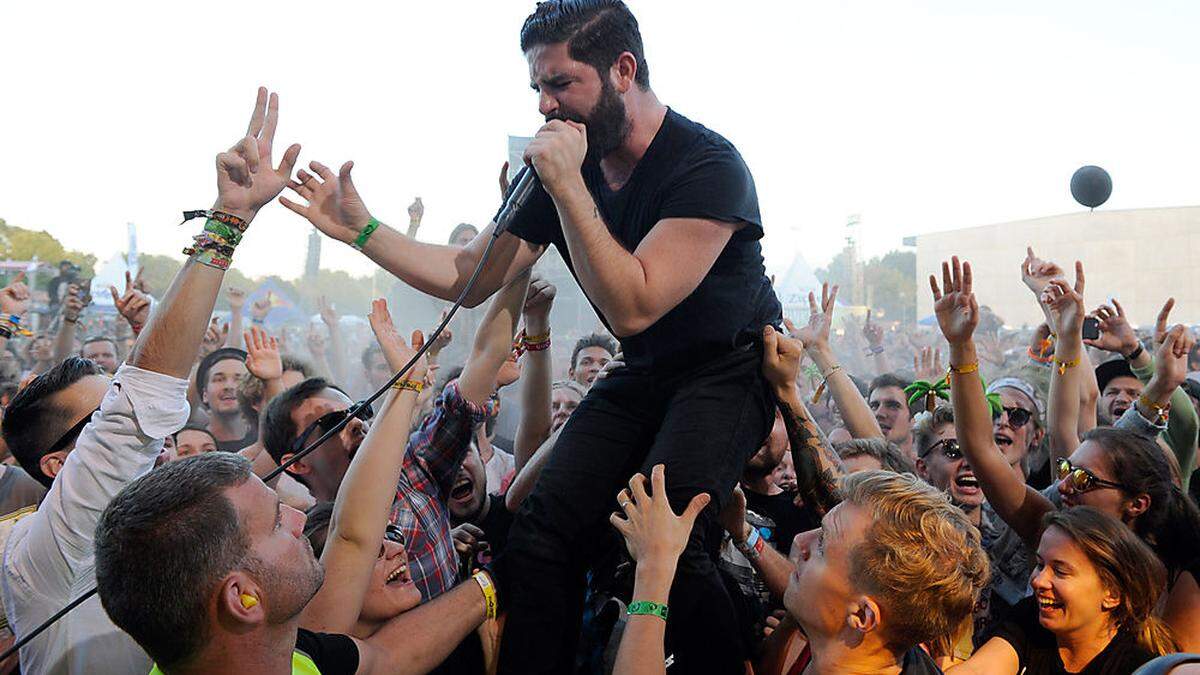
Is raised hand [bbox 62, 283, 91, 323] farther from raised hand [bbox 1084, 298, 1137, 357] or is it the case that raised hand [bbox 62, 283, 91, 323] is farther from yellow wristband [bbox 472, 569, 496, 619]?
raised hand [bbox 1084, 298, 1137, 357]

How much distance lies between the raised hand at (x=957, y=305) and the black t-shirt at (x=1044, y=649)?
0.91 metres

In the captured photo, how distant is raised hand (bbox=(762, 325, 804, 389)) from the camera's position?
281cm

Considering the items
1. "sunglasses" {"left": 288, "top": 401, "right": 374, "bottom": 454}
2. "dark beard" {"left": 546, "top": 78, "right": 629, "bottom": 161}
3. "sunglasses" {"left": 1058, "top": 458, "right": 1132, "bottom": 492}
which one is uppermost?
"dark beard" {"left": 546, "top": 78, "right": 629, "bottom": 161}

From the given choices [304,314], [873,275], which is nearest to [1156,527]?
[304,314]

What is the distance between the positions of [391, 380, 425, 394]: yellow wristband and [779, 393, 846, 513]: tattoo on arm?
1.07m

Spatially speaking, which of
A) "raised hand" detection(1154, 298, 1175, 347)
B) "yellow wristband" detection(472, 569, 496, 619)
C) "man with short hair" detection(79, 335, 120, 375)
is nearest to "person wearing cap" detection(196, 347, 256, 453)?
"man with short hair" detection(79, 335, 120, 375)

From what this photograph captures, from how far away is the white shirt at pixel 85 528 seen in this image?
2.37 meters

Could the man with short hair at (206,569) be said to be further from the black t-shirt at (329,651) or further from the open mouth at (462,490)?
the open mouth at (462,490)

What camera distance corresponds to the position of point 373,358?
788cm

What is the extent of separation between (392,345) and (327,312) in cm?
594

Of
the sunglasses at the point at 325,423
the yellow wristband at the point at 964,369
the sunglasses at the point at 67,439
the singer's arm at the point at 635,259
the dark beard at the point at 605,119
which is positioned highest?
the dark beard at the point at 605,119

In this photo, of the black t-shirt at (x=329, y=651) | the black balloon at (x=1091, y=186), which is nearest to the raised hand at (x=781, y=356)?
the black t-shirt at (x=329, y=651)

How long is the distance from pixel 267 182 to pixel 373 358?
17.5 ft

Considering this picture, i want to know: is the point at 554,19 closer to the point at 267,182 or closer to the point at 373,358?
the point at 267,182
